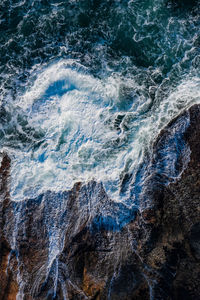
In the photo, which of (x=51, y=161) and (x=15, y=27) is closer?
(x=51, y=161)

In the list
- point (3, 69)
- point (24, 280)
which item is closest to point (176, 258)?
point (24, 280)

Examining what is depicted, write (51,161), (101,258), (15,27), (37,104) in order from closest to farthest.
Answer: (101,258), (51,161), (37,104), (15,27)

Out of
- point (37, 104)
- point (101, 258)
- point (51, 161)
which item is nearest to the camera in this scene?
point (101, 258)

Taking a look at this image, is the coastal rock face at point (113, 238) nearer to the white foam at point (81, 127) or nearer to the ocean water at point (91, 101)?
the ocean water at point (91, 101)

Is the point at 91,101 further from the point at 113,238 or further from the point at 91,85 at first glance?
the point at 113,238

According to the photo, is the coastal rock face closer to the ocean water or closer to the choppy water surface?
the ocean water

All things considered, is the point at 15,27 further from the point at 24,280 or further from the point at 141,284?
the point at 141,284

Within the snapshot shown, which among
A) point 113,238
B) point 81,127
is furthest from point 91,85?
point 113,238

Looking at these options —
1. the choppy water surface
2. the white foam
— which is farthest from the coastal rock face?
the white foam
